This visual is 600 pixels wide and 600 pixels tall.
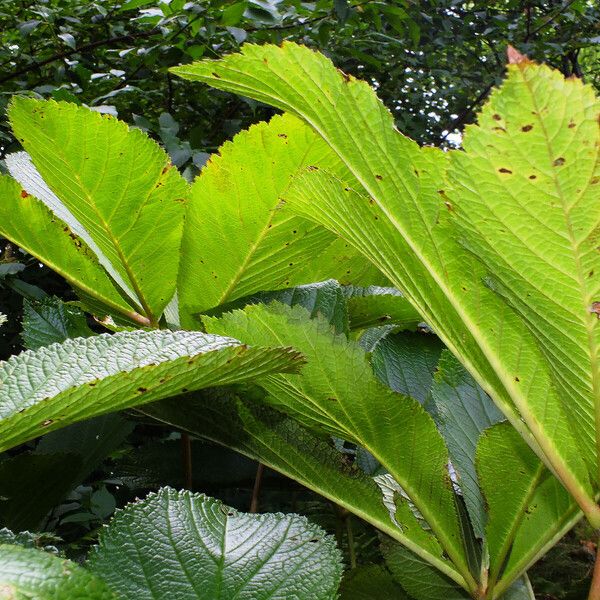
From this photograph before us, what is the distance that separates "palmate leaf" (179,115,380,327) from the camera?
0.56 metres

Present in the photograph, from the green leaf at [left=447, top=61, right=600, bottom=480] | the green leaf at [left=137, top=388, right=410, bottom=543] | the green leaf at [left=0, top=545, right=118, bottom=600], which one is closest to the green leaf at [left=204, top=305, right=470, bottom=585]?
the green leaf at [left=137, top=388, right=410, bottom=543]

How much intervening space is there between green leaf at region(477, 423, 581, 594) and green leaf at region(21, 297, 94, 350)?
381mm

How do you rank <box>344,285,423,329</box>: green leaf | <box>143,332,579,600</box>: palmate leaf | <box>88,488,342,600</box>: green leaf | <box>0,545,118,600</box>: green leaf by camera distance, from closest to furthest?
<box>0,545,118,600</box>: green leaf → <box>88,488,342,600</box>: green leaf → <box>143,332,579,600</box>: palmate leaf → <box>344,285,423,329</box>: green leaf

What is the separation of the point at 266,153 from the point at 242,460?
12.6 inches

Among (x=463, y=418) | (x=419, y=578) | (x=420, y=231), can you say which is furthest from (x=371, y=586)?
(x=420, y=231)

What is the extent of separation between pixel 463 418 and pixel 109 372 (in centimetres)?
30

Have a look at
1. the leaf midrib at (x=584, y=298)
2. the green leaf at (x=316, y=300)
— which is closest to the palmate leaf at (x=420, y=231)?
the leaf midrib at (x=584, y=298)

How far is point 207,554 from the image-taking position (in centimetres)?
39

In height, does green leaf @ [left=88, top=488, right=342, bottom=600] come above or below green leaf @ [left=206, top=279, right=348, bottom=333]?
below

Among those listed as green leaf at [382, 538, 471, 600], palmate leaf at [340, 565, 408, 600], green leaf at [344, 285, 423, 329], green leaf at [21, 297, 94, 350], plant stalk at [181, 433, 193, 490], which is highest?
green leaf at [344, 285, 423, 329]

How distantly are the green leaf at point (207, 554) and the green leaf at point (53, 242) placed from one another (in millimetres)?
268

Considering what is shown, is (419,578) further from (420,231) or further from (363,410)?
(420,231)

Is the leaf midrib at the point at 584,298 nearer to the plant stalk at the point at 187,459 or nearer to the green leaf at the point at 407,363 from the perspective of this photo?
the green leaf at the point at 407,363

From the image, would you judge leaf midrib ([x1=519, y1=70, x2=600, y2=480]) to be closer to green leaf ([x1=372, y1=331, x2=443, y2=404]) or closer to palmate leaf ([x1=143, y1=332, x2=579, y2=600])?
palmate leaf ([x1=143, y1=332, x2=579, y2=600])
